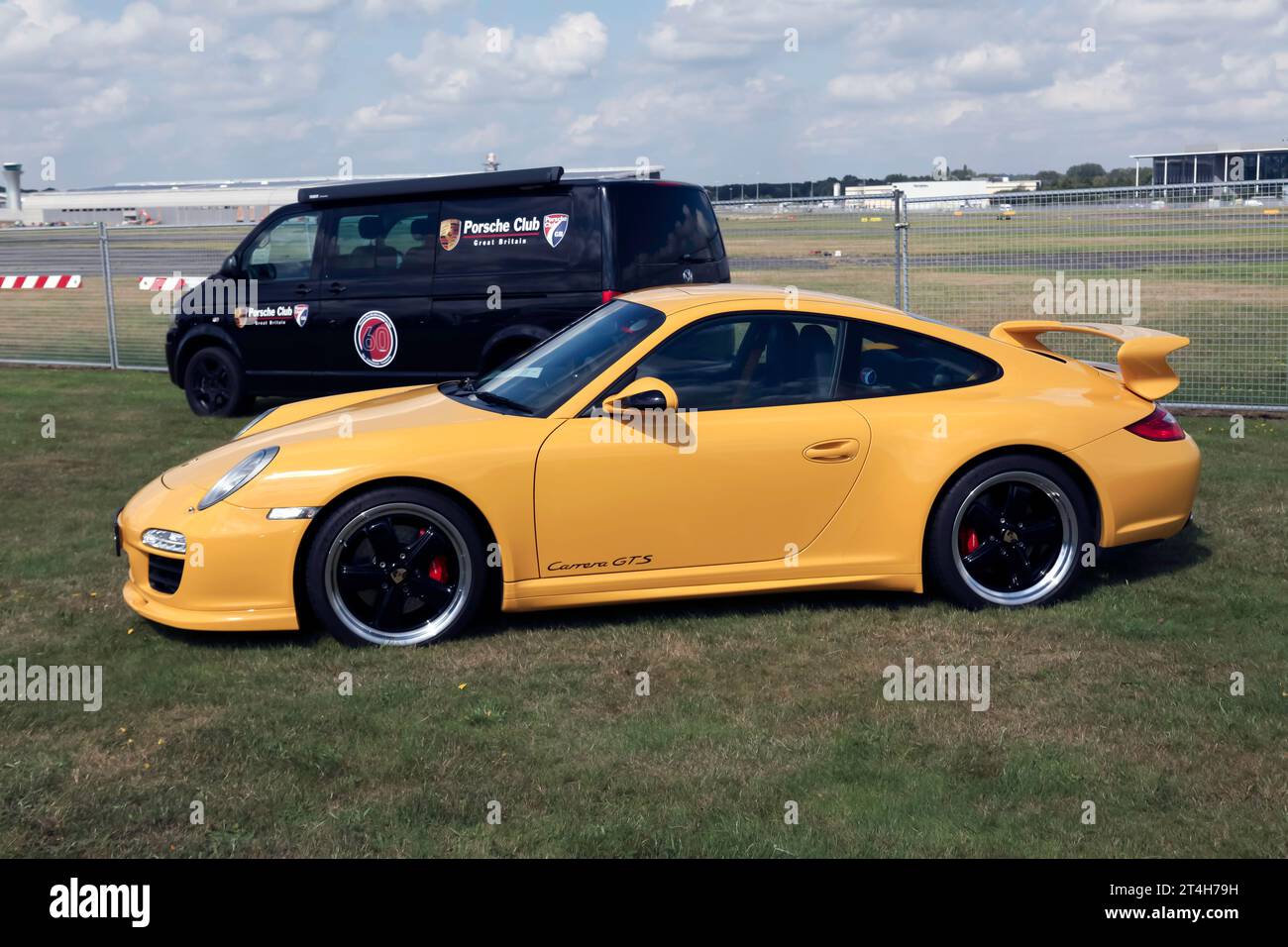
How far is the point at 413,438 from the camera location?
5516 millimetres

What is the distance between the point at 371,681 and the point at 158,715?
2.53 ft

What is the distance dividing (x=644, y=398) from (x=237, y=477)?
171cm

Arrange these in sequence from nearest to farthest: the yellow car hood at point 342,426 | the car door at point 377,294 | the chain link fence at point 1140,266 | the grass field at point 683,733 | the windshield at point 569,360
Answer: the grass field at point 683,733, the yellow car hood at point 342,426, the windshield at point 569,360, the car door at point 377,294, the chain link fence at point 1140,266

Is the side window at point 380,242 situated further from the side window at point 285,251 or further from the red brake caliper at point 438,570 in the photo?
the red brake caliper at point 438,570

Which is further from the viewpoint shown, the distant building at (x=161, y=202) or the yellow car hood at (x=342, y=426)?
the distant building at (x=161, y=202)

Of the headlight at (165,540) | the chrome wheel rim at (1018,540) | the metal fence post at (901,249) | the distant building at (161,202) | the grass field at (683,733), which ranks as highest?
the distant building at (161,202)

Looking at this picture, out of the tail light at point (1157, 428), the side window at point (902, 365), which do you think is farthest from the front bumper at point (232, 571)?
the tail light at point (1157, 428)

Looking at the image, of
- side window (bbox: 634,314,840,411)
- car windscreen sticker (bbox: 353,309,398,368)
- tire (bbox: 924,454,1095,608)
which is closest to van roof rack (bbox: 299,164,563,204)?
car windscreen sticker (bbox: 353,309,398,368)

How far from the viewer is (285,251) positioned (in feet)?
37.8

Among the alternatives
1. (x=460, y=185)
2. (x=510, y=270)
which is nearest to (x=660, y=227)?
(x=510, y=270)

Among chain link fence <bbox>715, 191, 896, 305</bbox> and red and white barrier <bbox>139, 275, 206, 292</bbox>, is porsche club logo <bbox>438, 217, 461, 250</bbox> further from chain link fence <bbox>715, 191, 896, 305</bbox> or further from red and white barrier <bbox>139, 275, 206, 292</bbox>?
red and white barrier <bbox>139, 275, 206, 292</bbox>

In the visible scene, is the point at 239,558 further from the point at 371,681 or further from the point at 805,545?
the point at 805,545

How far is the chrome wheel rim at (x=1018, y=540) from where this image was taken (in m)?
5.88

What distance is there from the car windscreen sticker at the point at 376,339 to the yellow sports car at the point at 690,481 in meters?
4.74
